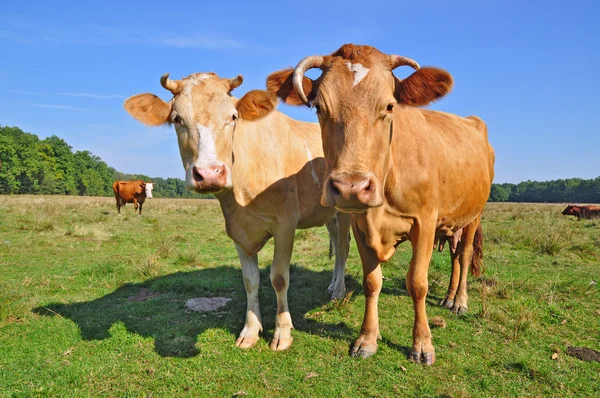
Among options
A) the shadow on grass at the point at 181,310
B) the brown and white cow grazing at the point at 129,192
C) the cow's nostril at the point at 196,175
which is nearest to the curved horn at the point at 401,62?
the cow's nostril at the point at 196,175

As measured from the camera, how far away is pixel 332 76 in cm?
304

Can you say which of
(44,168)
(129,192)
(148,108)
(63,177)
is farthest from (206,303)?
(63,177)

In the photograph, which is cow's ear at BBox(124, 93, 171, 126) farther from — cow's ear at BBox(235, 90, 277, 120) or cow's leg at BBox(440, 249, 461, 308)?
cow's leg at BBox(440, 249, 461, 308)

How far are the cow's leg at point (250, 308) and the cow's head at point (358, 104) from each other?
2.05 meters

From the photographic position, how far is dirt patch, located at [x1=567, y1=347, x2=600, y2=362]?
3.70 meters

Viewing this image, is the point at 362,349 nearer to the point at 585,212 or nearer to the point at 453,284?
the point at 453,284

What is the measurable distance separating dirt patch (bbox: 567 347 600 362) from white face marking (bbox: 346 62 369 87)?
3542 mm

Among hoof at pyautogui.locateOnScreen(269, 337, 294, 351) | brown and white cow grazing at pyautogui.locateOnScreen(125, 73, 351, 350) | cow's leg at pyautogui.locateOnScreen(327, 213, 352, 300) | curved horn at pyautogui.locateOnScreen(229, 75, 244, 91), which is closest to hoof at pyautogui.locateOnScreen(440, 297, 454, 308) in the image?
cow's leg at pyautogui.locateOnScreen(327, 213, 352, 300)

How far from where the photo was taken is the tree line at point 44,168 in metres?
65.9

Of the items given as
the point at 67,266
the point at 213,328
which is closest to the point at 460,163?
the point at 213,328

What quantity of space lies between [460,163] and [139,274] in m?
5.88

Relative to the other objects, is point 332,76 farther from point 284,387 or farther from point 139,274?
point 139,274

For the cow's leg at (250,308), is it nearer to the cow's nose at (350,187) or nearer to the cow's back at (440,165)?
the cow's back at (440,165)

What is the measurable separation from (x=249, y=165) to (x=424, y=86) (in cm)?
204
